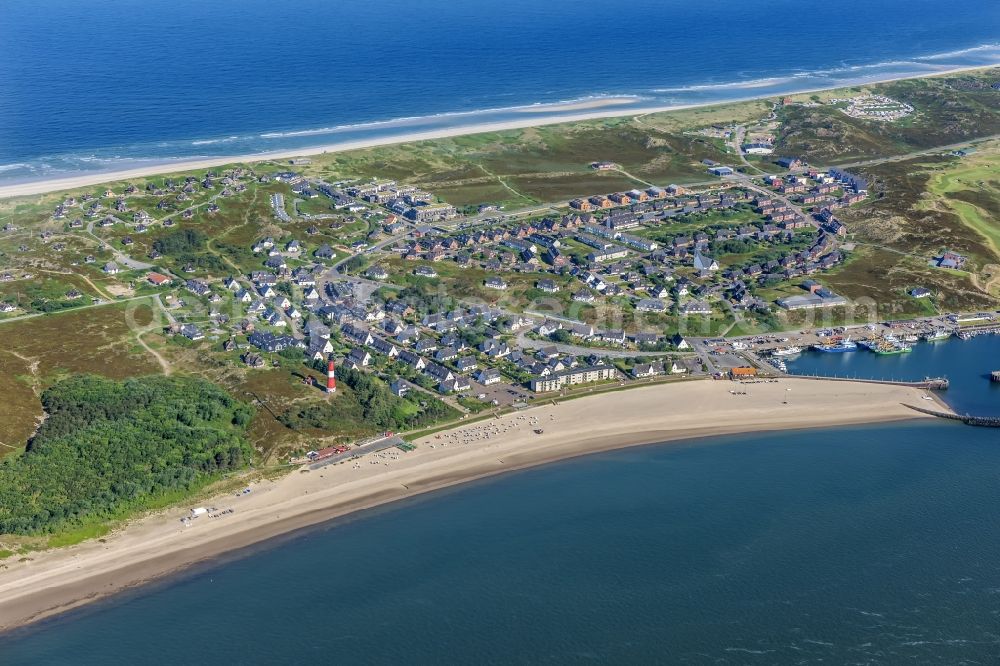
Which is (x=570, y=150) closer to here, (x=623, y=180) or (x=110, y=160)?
(x=623, y=180)

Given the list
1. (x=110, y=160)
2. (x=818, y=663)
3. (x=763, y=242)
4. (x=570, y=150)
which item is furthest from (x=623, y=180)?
(x=818, y=663)

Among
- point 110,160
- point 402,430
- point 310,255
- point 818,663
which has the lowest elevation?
point 818,663

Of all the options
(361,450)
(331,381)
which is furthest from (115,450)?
(331,381)

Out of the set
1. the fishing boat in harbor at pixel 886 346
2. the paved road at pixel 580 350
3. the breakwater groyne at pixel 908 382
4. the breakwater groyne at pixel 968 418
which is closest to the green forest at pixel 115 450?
the paved road at pixel 580 350

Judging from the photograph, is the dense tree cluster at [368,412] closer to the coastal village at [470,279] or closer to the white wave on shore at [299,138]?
the coastal village at [470,279]

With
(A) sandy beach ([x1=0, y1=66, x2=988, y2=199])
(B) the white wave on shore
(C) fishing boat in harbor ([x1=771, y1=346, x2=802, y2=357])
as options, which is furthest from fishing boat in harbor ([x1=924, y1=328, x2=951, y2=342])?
(B) the white wave on shore

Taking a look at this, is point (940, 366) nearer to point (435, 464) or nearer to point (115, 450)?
point (435, 464)
